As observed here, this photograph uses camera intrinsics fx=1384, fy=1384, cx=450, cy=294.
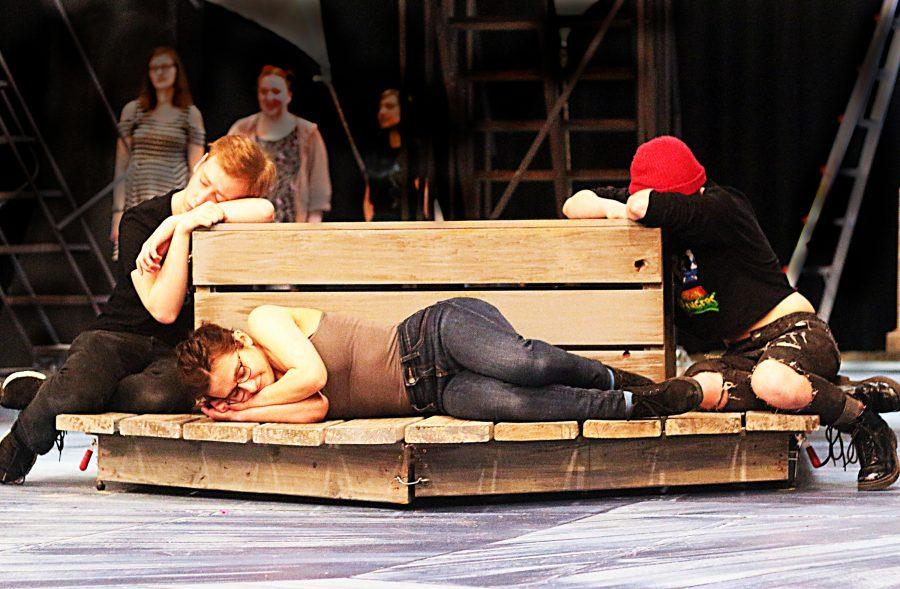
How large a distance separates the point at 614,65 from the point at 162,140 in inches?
112

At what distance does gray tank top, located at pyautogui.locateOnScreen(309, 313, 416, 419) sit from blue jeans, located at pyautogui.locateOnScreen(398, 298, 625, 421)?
4 centimetres

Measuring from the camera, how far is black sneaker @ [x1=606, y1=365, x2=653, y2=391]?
3.62 meters

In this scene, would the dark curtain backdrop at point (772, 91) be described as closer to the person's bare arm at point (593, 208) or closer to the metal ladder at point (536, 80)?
the metal ladder at point (536, 80)

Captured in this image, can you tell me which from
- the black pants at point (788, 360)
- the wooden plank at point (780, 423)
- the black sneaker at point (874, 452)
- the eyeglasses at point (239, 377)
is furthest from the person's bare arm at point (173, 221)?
the black sneaker at point (874, 452)

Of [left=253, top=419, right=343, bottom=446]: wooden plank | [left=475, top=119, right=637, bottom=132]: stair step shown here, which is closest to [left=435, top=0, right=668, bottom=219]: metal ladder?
[left=475, top=119, right=637, bottom=132]: stair step

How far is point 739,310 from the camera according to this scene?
12.4ft

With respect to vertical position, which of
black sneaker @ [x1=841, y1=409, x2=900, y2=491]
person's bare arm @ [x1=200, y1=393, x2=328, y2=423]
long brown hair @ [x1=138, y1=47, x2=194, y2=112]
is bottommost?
black sneaker @ [x1=841, y1=409, x2=900, y2=491]

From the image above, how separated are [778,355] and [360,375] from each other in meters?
1.09

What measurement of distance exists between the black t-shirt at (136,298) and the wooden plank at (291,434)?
2.50 ft

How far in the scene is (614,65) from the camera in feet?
27.0

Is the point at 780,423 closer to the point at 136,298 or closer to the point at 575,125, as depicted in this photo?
the point at 136,298

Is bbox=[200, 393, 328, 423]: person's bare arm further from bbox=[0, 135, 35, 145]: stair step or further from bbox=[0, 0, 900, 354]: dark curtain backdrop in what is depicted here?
bbox=[0, 135, 35, 145]: stair step

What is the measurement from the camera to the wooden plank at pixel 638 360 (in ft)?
12.6

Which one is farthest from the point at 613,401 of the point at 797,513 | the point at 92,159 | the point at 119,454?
the point at 92,159
